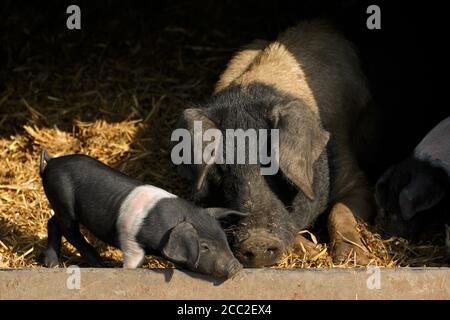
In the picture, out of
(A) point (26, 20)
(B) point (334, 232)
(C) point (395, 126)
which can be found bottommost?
(B) point (334, 232)

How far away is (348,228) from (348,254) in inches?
10.0

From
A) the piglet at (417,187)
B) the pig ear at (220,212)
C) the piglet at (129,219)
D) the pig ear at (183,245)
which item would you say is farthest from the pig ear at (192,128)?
the piglet at (417,187)

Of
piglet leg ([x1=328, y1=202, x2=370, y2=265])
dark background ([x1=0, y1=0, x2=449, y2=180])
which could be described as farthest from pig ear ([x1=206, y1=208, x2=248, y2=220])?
dark background ([x1=0, y1=0, x2=449, y2=180])

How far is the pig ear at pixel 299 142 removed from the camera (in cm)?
500

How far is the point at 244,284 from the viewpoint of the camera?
4492mm

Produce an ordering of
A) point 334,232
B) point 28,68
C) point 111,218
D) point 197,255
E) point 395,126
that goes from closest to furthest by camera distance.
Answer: point 197,255 < point 111,218 < point 334,232 < point 395,126 < point 28,68

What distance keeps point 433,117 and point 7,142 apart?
259 centimetres

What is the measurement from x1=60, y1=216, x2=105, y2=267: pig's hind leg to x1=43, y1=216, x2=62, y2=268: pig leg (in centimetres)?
10

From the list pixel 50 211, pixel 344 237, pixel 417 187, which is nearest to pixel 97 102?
pixel 50 211

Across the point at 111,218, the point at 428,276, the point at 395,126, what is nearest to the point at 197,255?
the point at 111,218

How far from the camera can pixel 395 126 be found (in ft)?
20.5

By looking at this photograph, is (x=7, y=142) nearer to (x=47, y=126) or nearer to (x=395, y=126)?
(x=47, y=126)

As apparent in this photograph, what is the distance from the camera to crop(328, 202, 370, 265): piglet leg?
518 centimetres

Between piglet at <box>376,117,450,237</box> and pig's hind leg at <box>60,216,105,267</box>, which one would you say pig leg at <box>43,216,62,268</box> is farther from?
piglet at <box>376,117,450,237</box>
